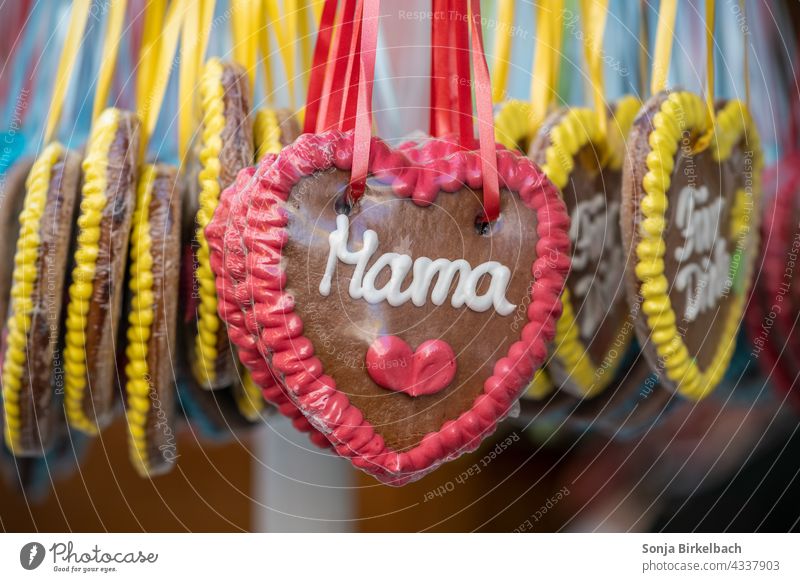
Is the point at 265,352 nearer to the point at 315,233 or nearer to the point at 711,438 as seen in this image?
the point at 315,233

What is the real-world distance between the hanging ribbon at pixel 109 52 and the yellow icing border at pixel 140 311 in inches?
2.6

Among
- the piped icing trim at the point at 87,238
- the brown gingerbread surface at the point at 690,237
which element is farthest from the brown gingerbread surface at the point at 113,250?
the brown gingerbread surface at the point at 690,237

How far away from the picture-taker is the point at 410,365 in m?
0.46

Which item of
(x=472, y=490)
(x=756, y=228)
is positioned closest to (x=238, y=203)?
(x=472, y=490)

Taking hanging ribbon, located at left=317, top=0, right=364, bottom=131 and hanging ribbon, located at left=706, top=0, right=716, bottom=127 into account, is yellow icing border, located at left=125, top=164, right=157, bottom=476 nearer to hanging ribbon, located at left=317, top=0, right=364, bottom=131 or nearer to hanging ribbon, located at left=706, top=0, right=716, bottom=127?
hanging ribbon, located at left=317, top=0, right=364, bottom=131

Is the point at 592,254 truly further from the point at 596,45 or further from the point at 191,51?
the point at 191,51

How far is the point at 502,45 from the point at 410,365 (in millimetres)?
258

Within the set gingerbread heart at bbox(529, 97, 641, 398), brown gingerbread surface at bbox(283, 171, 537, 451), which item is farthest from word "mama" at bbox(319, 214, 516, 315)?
gingerbread heart at bbox(529, 97, 641, 398)

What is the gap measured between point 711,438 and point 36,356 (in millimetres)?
489

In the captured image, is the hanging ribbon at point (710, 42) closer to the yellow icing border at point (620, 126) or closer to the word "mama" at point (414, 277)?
the yellow icing border at point (620, 126)

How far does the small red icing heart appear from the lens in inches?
17.8

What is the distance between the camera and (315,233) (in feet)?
1.44

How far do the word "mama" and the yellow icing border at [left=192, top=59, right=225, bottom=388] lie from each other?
9 centimetres

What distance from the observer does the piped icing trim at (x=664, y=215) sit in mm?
532
